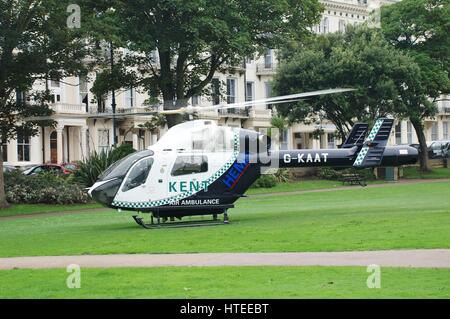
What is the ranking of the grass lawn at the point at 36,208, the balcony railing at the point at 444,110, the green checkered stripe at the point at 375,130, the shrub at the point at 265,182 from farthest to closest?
1. the balcony railing at the point at 444,110
2. the shrub at the point at 265,182
3. the grass lawn at the point at 36,208
4. the green checkered stripe at the point at 375,130

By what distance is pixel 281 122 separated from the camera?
7419 centimetres

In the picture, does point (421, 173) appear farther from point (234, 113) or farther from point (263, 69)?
point (263, 69)

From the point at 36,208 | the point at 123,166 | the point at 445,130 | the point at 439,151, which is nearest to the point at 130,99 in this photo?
the point at 439,151

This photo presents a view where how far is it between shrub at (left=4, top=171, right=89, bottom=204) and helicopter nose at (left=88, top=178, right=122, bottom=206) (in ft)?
47.9

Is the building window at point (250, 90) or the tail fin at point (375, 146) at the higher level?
the building window at point (250, 90)

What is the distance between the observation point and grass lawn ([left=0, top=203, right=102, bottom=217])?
39053 mm

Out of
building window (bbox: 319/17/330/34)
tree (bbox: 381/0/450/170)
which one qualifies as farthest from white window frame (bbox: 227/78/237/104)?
tree (bbox: 381/0/450/170)

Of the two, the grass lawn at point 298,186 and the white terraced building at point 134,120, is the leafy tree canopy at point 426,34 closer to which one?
the white terraced building at point 134,120

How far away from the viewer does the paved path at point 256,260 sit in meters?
16.5

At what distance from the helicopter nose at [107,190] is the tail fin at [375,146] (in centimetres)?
899

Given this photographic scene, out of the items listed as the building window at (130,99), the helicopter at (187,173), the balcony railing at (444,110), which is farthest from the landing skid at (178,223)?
the balcony railing at (444,110)

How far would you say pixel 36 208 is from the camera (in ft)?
133

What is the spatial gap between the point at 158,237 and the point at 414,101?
44.1 m

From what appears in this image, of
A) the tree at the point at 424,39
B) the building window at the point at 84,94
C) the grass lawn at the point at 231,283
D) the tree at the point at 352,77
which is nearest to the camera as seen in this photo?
the grass lawn at the point at 231,283
